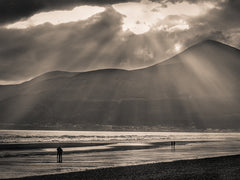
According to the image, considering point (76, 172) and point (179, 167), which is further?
point (179, 167)

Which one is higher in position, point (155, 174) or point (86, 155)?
point (86, 155)

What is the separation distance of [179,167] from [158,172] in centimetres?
525

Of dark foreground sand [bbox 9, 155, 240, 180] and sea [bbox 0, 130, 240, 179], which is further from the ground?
sea [bbox 0, 130, 240, 179]

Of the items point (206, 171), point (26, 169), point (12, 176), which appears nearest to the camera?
point (12, 176)

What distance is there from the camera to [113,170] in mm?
37812

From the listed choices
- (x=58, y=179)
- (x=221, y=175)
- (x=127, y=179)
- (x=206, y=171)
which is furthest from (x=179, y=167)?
(x=58, y=179)

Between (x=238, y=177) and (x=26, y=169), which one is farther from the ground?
(x=26, y=169)

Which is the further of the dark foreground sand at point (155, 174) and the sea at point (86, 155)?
the sea at point (86, 155)

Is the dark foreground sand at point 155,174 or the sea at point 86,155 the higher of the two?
the sea at point 86,155

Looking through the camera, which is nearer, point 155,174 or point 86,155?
point 155,174

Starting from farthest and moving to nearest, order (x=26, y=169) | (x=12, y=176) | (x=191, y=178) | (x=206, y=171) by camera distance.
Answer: (x=26, y=169)
(x=206, y=171)
(x=12, y=176)
(x=191, y=178)

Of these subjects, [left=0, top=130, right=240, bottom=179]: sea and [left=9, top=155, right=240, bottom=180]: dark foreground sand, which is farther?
[left=0, top=130, right=240, bottom=179]: sea

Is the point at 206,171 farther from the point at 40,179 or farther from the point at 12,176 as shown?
the point at 12,176

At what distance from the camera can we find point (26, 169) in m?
39.4
